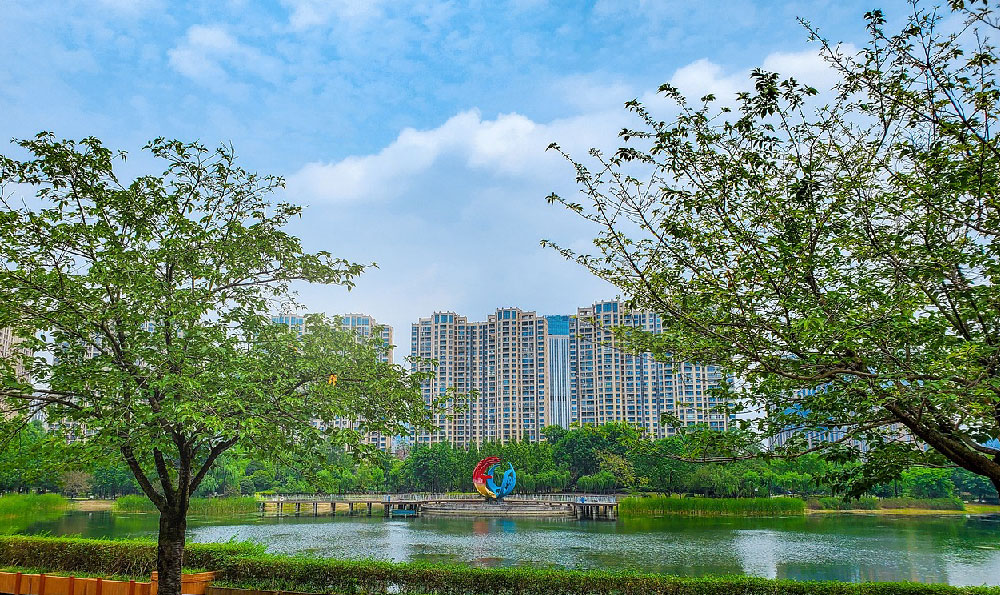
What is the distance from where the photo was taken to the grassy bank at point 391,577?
39.4 feet

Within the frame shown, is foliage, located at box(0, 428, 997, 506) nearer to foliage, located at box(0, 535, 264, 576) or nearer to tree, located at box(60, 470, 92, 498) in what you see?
tree, located at box(60, 470, 92, 498)

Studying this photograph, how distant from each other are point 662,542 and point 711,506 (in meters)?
22.2

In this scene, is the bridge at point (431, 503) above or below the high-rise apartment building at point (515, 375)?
below

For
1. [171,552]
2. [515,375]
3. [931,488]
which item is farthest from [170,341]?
[515,375]

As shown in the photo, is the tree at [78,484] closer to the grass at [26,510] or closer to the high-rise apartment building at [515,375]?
the grass at [26,510]

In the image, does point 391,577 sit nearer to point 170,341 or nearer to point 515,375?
point 170,341

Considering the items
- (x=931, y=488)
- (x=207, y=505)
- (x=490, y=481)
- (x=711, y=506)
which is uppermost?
(x=490, y=481)

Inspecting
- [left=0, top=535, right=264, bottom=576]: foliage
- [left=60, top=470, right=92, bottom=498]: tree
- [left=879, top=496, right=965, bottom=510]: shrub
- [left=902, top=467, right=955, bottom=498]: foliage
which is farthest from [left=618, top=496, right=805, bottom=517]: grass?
[left=60, top=470, right=92, bottom=498]: tree

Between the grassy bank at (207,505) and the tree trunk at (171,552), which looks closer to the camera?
the tree trunk at (171,552)

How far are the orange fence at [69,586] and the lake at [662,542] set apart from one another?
6.94 meters

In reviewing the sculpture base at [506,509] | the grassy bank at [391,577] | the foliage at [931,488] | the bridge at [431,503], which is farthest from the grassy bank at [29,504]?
the foliage at [931,488]

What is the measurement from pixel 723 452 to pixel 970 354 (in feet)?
9.00

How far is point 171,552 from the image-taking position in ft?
33.5

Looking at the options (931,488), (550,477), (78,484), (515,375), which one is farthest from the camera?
(515,375)
